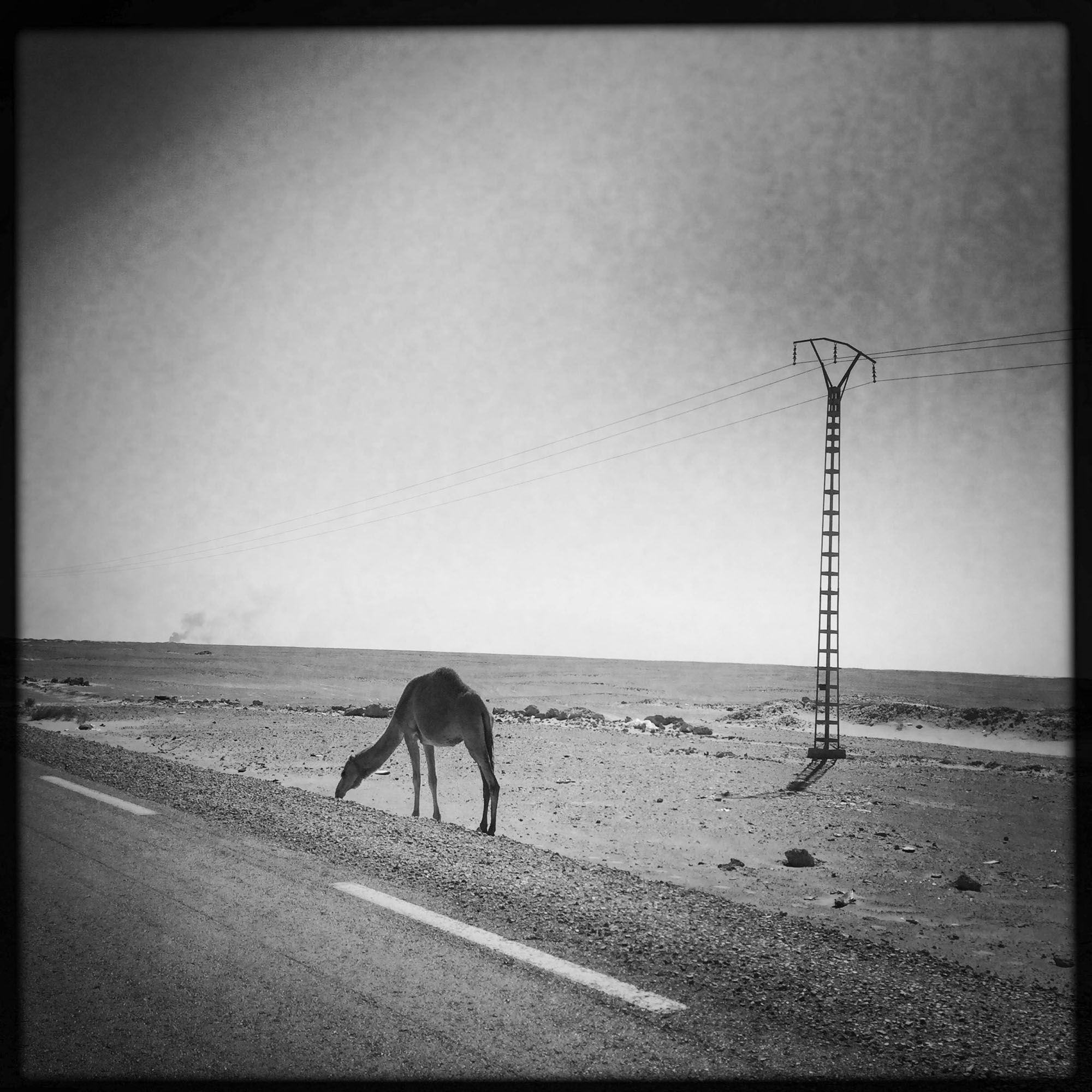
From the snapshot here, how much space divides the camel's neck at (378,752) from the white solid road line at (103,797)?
3316mm

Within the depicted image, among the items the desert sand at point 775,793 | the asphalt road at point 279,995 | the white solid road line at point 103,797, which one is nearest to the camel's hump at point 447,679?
the desert sand at point 775,793

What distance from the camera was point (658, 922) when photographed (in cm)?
533

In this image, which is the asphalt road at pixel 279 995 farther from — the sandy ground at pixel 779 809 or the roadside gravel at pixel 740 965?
the sandy ground at pixel 779 809

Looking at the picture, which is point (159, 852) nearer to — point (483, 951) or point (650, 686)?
point (483, 951)

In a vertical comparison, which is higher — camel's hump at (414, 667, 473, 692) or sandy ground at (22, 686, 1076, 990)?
camel's hump at (414, 667, 473, 692)

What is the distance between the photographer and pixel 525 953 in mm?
4758

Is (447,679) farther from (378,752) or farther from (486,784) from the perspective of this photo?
(486,784)

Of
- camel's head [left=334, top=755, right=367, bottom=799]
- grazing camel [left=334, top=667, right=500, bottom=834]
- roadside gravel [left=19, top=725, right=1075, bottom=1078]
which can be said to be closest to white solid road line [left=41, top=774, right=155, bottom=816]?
roadside gravel [left=19, top=725, right=1075, bottom=1078]

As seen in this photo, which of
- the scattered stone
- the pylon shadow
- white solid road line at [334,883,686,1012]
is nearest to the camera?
white solid road line at [334,883,686,1012]

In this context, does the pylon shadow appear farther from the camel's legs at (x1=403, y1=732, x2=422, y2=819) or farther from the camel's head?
the camel's head

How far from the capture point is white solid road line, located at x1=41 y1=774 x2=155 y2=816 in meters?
8.68

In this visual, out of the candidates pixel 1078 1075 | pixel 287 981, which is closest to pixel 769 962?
pixel 1078 1075

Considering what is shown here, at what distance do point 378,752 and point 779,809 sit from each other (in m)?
6.46

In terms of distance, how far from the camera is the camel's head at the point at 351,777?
11.6 m
